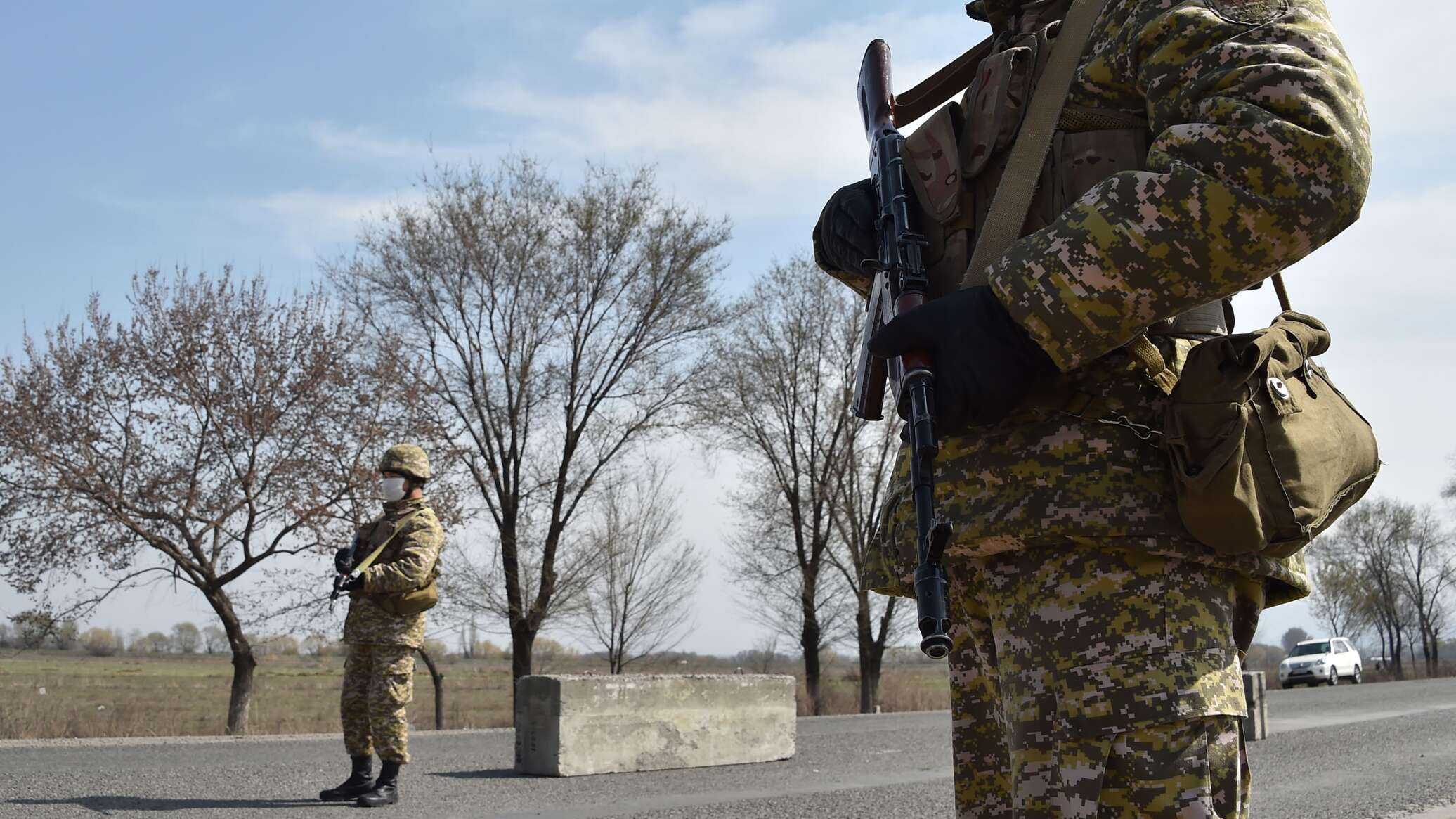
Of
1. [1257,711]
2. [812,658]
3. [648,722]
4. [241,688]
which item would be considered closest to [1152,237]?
[648,722]

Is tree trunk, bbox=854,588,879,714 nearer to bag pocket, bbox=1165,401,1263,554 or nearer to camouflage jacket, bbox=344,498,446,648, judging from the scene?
camouflage jacket, bbox=344,498,446,648

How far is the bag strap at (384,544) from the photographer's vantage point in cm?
712

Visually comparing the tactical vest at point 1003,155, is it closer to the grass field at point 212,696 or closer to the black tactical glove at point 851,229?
the black tactical glove at point 851,229

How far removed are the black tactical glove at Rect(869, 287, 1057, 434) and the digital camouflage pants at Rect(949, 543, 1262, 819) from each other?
0.74ft

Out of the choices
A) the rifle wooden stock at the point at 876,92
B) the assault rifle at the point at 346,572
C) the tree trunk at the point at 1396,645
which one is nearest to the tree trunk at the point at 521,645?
the assault rifle at the point at 346,572

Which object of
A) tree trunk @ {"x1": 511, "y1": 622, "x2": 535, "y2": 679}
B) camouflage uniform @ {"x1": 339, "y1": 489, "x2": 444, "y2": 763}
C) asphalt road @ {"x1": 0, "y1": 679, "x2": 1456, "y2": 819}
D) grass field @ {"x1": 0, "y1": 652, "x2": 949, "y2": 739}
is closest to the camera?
asphalt road @ {"x1": 0, "y1": 679, "x2": 1456, "y2": 819}

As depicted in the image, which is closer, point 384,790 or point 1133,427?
point 1133,427

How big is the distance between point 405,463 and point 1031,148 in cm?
644

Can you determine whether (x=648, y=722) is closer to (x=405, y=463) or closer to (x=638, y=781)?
(x=638, y=781)

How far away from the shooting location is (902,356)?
1674 millimetres

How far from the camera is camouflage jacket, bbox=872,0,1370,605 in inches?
57.2

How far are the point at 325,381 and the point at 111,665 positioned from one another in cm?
6136

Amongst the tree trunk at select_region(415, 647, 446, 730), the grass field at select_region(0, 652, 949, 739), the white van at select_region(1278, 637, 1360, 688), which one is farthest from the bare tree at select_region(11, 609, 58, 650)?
the white van at select_region(1278, 637, 1360, 688)

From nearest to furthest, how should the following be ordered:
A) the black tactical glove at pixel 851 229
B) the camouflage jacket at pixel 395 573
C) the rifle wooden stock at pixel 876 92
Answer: the black tactical glove at pixel 851 229 → the rifle wooden stock at pixel 876 92 → the camouflage jacket at pixel 395 573
